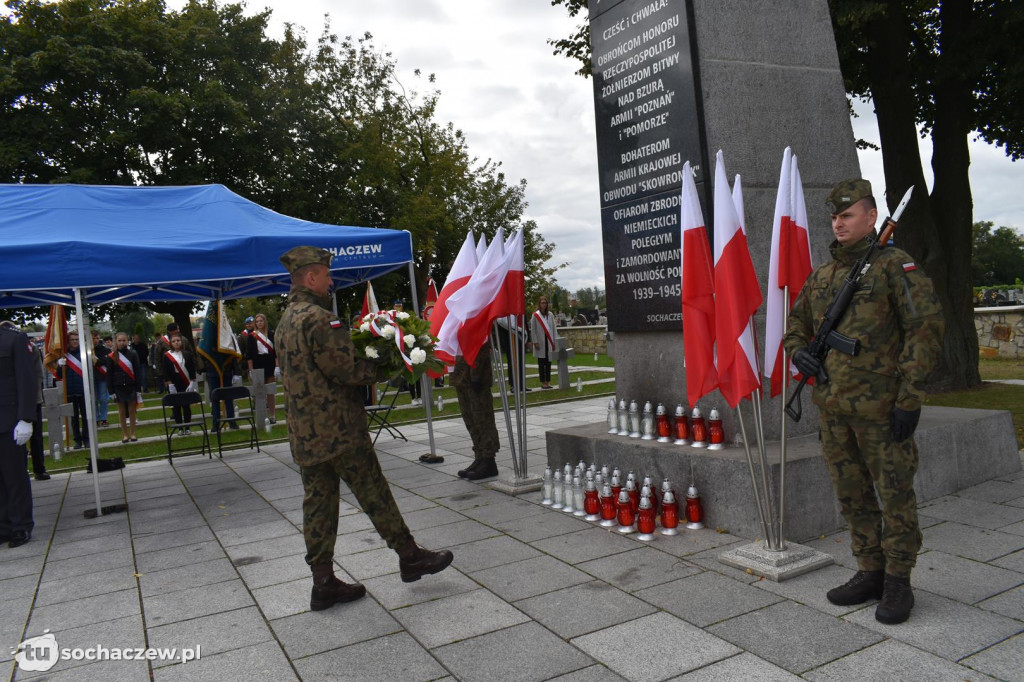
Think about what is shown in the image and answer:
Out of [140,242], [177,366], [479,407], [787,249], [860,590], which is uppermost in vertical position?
[140,242]

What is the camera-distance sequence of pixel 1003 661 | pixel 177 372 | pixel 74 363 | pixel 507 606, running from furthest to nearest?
pixel 177 372, pixel 74 363, pixel 507 606, pixel 1003 661

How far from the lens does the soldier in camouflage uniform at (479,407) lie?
7695 millimetres

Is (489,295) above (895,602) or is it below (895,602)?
above

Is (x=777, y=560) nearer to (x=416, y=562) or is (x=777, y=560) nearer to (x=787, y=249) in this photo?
(x=787, y=249)

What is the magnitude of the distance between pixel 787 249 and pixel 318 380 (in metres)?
2.99

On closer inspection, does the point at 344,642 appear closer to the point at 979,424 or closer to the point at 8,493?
the point at 8,493

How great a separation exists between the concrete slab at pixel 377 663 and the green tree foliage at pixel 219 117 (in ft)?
52.9

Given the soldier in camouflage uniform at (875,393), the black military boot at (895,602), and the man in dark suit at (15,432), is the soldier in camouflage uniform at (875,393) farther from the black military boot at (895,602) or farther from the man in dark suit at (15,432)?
the man in dark suit at (15,432)

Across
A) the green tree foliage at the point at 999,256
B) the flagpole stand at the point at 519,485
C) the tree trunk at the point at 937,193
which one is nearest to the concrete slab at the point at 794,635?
the flagpole stand at the point at 519,485

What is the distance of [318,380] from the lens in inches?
172

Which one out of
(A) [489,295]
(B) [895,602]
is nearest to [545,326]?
(A) [489,295]

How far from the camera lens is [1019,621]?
347 cm

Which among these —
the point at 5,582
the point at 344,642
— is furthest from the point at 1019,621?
the point at 5,582

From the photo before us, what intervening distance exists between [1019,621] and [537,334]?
44.6ft
